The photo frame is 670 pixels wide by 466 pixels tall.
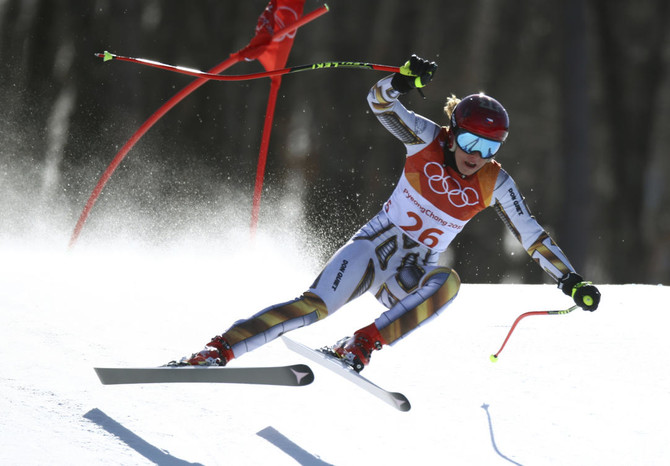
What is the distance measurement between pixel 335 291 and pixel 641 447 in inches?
51.6

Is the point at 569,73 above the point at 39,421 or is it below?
above

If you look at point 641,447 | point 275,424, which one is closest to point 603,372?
point 641,447

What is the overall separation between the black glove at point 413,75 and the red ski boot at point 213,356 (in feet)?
4.20

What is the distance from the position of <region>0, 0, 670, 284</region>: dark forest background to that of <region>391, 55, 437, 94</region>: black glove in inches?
370

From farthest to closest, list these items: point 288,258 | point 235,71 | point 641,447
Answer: point 235,71 → point 288,258 → point 641,447

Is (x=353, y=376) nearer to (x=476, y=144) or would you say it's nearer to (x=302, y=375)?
(x=302, y=375)

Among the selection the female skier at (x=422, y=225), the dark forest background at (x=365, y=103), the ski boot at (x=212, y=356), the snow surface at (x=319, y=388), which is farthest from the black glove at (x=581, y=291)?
the dark forest background at (x=365, y=103)

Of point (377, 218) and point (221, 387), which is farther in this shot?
point (377, 218)

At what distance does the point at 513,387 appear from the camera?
3.32 metres

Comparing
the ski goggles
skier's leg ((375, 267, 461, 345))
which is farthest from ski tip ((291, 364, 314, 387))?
the ski goggles

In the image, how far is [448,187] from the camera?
3.31 metres

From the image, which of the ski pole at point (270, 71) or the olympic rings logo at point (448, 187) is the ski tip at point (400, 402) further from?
the ski pole at point (270, 71)

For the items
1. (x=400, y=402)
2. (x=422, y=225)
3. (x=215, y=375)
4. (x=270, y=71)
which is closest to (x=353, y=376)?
(x=400, y=402)

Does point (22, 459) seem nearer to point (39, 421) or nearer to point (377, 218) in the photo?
point (39, 421)
